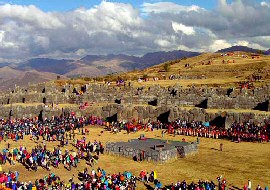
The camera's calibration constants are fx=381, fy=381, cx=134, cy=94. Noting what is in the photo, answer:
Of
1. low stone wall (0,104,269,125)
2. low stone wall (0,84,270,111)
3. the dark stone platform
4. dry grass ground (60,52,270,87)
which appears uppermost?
dry grass ground (60,52,270,87)

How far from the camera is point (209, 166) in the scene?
37.2 meters

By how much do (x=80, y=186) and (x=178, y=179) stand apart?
342 inches

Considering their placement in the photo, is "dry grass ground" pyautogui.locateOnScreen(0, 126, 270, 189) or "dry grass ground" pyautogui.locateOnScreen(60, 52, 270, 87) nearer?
"dry grass ground" pyautogui.locateOnScreen(0, 126, 270, 189)

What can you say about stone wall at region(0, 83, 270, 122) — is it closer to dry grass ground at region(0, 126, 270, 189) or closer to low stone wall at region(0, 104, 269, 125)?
low stone wall at region(0, 104, 269, 125)

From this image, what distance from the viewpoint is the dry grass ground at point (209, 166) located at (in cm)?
3378

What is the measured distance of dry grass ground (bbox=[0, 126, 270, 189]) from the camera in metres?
33.8

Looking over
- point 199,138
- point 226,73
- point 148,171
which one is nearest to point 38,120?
point 199,138

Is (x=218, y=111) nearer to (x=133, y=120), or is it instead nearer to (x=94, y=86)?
(x=133, y=120)

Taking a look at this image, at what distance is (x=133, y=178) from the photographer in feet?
106

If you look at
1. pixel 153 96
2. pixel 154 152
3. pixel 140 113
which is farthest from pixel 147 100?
pixel 154 152

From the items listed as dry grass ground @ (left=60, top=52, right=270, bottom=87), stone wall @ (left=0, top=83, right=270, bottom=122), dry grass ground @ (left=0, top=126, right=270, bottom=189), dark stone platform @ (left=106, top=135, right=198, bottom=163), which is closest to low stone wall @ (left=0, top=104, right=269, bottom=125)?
stone wall @ (left=0, top=83, right=270, bottom=122)

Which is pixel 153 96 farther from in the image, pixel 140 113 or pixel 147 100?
pixel 140 113

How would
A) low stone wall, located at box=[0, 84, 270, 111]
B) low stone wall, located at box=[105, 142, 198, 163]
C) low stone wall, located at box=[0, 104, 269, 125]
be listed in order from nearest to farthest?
low stone wall, located at box=[105, 142, 198, 163] < low stone wall, located at box=[0, 104, 269, 125] < low stone wall, located at box=[0, 84, 270, 111]

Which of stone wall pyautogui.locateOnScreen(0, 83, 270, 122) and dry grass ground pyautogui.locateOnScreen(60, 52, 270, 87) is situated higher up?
dry grass ground pyautogui.locateOnScreen(60, 52, 270, 87)
